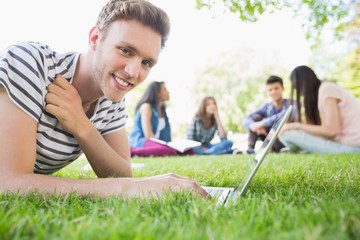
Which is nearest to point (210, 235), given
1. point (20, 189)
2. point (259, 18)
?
point (20, 189)

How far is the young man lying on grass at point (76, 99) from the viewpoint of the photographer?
5.24ft

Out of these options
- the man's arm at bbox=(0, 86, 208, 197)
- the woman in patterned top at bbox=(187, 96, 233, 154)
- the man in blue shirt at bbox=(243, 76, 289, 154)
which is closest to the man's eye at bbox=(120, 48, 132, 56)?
the man's arm at bbox=(0, 86, 208, 197)

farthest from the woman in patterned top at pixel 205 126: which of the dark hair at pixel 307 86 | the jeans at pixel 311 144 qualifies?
the dark hair at pixel 307 86

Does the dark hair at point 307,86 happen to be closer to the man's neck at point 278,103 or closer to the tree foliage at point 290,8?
the man's neck at point 278,103

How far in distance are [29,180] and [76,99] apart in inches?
23.1

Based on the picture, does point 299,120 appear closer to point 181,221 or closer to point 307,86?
point 307,86

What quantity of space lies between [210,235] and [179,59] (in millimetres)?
32296

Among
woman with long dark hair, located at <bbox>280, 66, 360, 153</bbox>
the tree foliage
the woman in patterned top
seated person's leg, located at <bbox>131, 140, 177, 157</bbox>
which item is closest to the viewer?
the tree foliage

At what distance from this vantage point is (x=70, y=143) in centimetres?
216

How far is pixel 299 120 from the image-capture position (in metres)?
6.69

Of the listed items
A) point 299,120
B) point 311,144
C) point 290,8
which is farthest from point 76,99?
point 299,120

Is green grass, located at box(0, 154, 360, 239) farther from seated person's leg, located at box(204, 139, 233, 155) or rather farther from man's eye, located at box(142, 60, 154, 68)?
seated person's leg, located at box(204, 139, 233, 155)

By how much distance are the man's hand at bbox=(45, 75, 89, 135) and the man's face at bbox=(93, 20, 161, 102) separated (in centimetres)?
18

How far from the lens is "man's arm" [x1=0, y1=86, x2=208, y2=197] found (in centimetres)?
155
